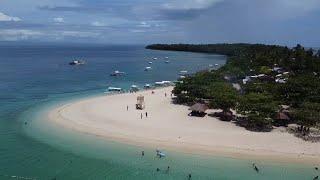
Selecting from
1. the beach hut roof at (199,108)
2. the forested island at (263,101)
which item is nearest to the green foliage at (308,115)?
the forested island at (263,101)

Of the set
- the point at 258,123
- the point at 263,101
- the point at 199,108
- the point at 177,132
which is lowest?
the point at 177,132

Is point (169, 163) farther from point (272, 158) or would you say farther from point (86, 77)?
point (86, 77)

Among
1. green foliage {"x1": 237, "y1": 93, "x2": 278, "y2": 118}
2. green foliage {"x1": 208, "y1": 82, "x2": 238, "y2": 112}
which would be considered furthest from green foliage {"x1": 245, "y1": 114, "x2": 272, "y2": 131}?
green foliage {"x1": 208, "y1": 82, "x2": 238, "y2": 112}

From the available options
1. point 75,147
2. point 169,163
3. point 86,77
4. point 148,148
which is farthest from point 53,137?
point 86,77

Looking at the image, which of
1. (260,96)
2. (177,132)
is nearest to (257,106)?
(260,96)

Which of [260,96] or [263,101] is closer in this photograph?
[263,101]

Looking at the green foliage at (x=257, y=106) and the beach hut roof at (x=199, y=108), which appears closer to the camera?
the green foliage at (x=257, y=106)

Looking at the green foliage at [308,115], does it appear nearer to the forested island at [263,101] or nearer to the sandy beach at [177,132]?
the forested island at [263,101]

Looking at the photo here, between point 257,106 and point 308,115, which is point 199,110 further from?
point 308,115
